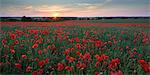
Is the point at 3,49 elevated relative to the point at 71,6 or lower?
lower

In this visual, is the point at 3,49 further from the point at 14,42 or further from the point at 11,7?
the point at 11,7

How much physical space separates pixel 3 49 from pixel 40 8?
64.9 inches

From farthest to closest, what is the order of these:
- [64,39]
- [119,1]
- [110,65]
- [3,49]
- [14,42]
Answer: [119,1] < [64,39] < [14,42] < [3,49] < [110,65]

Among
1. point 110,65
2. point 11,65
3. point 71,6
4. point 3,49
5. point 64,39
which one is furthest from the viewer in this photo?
point 71,6

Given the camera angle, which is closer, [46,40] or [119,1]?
[46,40]

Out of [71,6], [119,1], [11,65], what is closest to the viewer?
[11,65]

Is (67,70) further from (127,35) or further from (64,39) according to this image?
(127,35)

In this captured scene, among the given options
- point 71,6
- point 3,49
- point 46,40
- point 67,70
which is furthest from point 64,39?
point 67,70

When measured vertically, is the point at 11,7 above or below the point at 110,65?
above

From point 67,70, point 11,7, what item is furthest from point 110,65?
point 11,7

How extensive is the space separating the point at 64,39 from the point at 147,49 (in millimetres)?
1527

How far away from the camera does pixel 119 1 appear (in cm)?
725

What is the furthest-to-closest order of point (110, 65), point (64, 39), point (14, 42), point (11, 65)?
point (64, 39) < point (14, 42) < point (11, 65) < point (110, 65)

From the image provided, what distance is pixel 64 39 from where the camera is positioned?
19.8 feet
